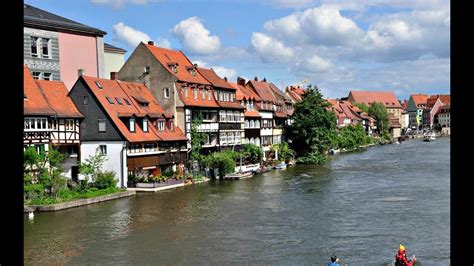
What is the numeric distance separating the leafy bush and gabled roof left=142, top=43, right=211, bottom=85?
42.4 ft

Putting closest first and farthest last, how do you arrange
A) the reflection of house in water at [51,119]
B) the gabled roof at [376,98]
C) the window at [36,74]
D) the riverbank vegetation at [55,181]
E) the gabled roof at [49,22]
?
the riverbank vegetation at [55,181] → the reflection of house in water at [51,119] → the gabled roof at [49,22] → the window at [36,74] → the gabled roof at [376,98]

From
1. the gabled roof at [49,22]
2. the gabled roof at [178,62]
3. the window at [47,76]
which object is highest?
the gabled roof at [49,22]

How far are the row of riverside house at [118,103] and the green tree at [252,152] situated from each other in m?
0.80

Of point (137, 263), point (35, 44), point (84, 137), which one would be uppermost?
point (35, 44)

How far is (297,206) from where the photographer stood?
29922 millimetres

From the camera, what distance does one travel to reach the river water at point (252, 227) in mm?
19281

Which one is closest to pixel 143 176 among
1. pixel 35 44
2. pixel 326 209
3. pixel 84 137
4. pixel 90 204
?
pixel 84 137

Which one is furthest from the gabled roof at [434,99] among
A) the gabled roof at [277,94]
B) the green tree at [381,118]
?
the gabled roof at [277,94]

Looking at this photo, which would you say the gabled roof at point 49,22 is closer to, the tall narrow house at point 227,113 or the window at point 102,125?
the window at point 102,125

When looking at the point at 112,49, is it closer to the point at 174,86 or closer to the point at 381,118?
the point at 174,86

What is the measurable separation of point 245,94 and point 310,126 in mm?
9199
